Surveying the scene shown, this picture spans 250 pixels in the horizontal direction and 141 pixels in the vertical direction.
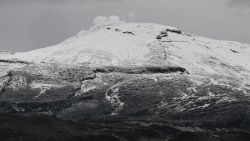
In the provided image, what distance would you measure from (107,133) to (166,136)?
79.0 feet

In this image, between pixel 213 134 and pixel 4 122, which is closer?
pixel 4 122

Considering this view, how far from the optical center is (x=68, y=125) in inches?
7333

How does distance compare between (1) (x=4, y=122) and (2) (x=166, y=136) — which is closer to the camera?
(1) (x=4, y=122)

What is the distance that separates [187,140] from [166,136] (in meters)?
20.9

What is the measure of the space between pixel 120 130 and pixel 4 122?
3529 centimetres

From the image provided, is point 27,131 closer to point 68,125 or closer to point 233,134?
point 68,125

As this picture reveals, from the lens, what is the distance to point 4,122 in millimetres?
176625

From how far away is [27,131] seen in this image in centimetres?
17112

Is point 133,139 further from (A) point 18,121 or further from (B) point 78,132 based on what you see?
(A) point 18,121

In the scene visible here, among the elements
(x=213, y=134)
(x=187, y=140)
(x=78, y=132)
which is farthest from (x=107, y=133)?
(x=213, y=134)

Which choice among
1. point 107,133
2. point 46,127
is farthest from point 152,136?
point 46,127

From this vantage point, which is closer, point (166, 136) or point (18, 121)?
point (18, 121)

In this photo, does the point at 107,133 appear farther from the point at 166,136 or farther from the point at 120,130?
the point at 166,136

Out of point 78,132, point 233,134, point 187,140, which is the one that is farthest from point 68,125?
point 233,134
